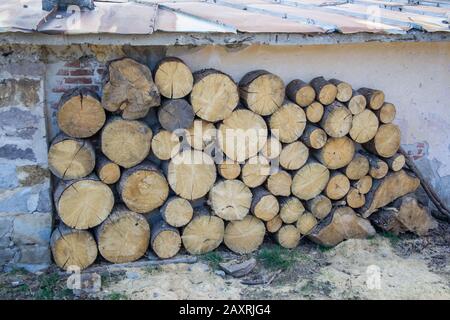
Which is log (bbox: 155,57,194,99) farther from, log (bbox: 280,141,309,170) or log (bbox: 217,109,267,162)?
log (bbox: 280,141,309,170)

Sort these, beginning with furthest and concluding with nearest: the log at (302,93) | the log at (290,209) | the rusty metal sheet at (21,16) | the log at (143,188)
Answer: the log at (290,209) → the log at (302,93) → the log at (143,188) → the rusty metal sheet at (21,16)

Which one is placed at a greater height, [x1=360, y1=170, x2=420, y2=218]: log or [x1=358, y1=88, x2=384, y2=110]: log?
[x1=358, y1=88, x2=384, y2=110]: log

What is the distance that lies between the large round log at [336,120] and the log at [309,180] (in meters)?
0.32

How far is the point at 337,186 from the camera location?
466 cm

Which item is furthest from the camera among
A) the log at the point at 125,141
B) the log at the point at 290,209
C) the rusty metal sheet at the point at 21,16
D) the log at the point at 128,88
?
the log at the point at 290,209

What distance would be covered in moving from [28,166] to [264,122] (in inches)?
76.7

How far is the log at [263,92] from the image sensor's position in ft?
14.0

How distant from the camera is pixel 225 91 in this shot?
164 inches

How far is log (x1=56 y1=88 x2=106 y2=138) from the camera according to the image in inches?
154

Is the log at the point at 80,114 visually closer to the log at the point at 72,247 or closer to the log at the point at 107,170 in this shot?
the log at the point at 107,170

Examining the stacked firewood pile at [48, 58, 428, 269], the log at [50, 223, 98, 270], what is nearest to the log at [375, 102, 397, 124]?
the stacked firewood pile at [48, 58, 428, 269]

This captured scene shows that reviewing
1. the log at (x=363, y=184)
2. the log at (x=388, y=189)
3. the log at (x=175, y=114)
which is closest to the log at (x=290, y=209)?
the log at (x=363, y=184)

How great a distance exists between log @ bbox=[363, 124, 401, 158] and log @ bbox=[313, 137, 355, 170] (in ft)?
0.75

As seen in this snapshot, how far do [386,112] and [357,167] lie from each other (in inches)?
21.8
